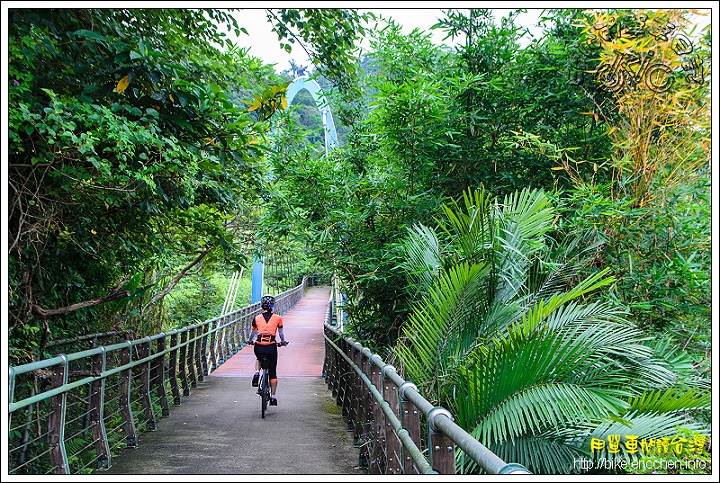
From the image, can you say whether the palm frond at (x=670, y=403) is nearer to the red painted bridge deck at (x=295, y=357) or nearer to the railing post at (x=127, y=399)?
the railing post at (x=127, y=399)

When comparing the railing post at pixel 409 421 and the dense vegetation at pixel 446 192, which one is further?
the dense vegetation at pixel 446 192

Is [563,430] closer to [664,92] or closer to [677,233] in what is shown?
[677,233]

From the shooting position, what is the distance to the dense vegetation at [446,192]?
396cm

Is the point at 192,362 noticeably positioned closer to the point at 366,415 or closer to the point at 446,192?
the point at 366,415

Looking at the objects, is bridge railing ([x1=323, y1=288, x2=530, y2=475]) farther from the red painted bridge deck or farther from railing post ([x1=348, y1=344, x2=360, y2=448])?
the red painted bridge deck

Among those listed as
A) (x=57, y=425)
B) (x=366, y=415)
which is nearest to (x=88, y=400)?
(x=57, y=425)

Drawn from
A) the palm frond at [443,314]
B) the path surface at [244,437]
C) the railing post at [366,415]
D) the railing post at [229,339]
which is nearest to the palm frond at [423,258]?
the palm frond at [443,314]

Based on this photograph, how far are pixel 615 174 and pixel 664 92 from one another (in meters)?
1.09

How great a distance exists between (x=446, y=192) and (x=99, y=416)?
442 cm

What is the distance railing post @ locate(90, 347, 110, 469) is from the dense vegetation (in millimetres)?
589

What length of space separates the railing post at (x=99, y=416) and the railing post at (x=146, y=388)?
4.79ft

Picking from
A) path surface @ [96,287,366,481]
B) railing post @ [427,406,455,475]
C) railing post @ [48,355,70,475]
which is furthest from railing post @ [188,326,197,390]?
railing post @ [427,406,455,475]

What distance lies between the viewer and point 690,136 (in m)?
5.68

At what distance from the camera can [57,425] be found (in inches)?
177
